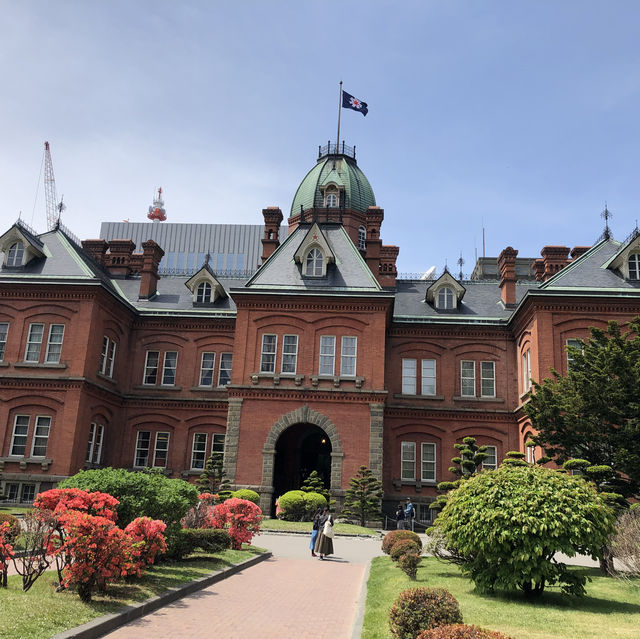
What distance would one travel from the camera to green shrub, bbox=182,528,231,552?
15941 mm

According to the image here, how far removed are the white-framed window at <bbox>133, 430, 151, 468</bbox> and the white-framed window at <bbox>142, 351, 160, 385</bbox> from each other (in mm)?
2805

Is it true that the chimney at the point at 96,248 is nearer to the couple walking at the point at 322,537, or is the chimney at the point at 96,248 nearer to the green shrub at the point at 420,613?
the couple walking at the point at 322,537

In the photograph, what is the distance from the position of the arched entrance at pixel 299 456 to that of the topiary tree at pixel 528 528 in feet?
70.0

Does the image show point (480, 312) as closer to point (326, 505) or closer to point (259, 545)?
point (326, 505)

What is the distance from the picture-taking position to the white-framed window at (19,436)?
30.3 m

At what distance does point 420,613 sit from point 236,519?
1105 cm

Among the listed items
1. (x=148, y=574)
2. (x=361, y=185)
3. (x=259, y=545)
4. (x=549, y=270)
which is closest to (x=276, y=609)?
(x=148, y=574)

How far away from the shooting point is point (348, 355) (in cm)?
3067

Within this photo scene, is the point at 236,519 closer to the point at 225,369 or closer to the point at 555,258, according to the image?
the point at 225,369

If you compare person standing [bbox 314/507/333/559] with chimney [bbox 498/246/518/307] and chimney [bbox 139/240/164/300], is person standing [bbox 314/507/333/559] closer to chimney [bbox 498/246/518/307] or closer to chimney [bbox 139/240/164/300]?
chimney [bbox 498/246/518/307]

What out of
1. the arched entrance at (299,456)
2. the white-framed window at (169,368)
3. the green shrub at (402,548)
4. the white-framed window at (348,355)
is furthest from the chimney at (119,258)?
the green shrub at (402,548)

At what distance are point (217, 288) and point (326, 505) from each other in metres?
14.6

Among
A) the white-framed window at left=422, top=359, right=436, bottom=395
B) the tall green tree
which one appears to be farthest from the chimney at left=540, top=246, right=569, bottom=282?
the tall green tree

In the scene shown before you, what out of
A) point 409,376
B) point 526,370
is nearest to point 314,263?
point 409,376
